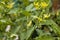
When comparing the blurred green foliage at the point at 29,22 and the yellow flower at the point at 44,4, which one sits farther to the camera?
the yellow flower at the point at 44,4

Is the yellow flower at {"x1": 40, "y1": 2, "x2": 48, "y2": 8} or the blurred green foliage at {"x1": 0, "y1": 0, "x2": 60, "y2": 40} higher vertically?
the yellow flower at {"x1": 40, "y1": 2, "x2": 48, "y2": 8}

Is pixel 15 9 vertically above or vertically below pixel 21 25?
above

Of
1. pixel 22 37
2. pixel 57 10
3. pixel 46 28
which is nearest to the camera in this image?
pixel 22 37

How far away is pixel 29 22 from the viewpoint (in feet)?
6.90

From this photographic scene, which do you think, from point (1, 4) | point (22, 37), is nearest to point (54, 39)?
point (22, 37)

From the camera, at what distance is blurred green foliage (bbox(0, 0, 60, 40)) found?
2055 mm

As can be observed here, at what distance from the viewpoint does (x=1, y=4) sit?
2223mm

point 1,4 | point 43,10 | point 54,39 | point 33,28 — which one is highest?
point 1,4

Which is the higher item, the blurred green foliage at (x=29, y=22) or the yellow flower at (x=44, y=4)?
the yellow flower at (x=44, y=4)

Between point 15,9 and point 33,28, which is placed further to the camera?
point 15,9

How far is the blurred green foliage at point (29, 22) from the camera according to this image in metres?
2.05

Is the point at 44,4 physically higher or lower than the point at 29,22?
higher

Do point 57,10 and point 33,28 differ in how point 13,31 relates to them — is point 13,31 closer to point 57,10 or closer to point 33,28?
point 33,28

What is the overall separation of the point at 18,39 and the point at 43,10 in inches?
15.3
